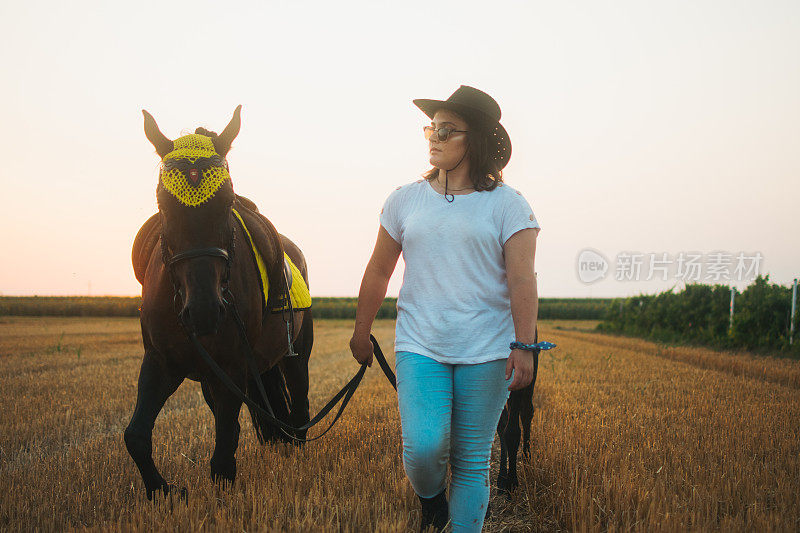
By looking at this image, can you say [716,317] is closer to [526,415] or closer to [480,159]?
[526,415]

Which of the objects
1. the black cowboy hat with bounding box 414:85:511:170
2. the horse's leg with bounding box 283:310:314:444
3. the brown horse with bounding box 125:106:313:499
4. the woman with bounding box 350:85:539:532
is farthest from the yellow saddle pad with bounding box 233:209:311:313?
the black cowboy hat with bounding box 414:85:511:170

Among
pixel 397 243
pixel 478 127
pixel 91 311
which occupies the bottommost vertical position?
pixel 91 311

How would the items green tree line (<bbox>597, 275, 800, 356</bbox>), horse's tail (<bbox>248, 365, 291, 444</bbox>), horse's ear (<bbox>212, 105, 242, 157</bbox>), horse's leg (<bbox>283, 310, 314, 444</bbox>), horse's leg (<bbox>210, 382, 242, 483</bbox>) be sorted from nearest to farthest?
horse's ear (<bbox>212, 105, 242, 157</bbox>), horse's leg (<bbox>210, 382, 242, 483</bbox>), horse's tail (<bbox>248, 365, 291, 444</bbox>), horse's leg (<bbox>283, 310, 314, 444</bbox>), green tree line (<bbox>597, 275, 800, 356</bbox>)

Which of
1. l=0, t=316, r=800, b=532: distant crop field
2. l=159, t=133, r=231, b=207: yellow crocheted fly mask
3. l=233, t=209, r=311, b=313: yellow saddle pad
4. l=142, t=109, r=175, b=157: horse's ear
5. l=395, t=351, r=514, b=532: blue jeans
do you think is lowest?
l=0, t=316, r=800, b=532: distant crop field

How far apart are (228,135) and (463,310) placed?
6.00ft

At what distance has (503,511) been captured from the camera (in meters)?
3.53

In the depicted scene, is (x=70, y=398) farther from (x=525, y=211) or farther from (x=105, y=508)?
(x=525, y=211)

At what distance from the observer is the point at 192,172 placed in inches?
108

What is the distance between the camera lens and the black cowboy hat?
2529mm

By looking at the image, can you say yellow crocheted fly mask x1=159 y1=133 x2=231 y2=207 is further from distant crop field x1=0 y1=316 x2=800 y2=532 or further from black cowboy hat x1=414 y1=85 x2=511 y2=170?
distant crop field x1=0 y1=316 x2=800 y2=532

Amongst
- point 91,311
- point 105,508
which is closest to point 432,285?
point 105,508

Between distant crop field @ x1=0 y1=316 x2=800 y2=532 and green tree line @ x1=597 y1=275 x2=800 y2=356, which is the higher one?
green tree line @ x1=597 y1=275 x2=800 y2=356

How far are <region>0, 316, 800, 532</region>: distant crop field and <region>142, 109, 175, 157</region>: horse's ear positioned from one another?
2.01 m

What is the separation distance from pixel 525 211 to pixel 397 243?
26.7 inches
